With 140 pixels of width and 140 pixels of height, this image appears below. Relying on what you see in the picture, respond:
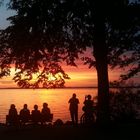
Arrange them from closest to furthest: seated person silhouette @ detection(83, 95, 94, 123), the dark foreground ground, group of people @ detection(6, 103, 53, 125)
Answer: the dark foreground ground → group of people @ detection(6, 103, 53, 125) → seated person silhouette @ detection(83, 95, 94, 123)

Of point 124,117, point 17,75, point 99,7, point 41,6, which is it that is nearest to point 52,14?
point 41,6

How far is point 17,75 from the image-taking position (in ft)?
83.2

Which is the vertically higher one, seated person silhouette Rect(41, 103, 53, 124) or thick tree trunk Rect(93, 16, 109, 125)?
thick tree trunk Rect(93, 16, 109, 125)

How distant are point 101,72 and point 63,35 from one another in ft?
8.13

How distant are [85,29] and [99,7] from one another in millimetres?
1379

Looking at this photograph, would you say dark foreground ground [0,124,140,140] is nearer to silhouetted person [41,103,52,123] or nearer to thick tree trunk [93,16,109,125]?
thick tree trunk [93,16,109,125]

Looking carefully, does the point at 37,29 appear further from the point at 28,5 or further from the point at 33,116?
the point at 33,116

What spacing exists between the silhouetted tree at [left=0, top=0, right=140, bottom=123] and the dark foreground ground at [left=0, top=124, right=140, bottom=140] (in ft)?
4.17

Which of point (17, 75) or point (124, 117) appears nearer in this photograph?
point (17, 75)

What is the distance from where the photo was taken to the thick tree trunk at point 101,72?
24.3 m

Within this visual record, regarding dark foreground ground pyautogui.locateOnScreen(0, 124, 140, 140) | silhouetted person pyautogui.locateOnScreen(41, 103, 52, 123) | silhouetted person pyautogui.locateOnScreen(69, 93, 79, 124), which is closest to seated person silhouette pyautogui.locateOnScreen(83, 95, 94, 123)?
silhouetted person pyautogui.locateOnScreen(69, 93, 79, 124)

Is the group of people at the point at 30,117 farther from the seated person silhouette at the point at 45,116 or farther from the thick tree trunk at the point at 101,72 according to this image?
the thick tree trunk at the point at 101,72

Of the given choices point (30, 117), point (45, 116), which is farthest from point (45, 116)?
point (30, 117)

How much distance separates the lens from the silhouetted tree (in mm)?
23016
